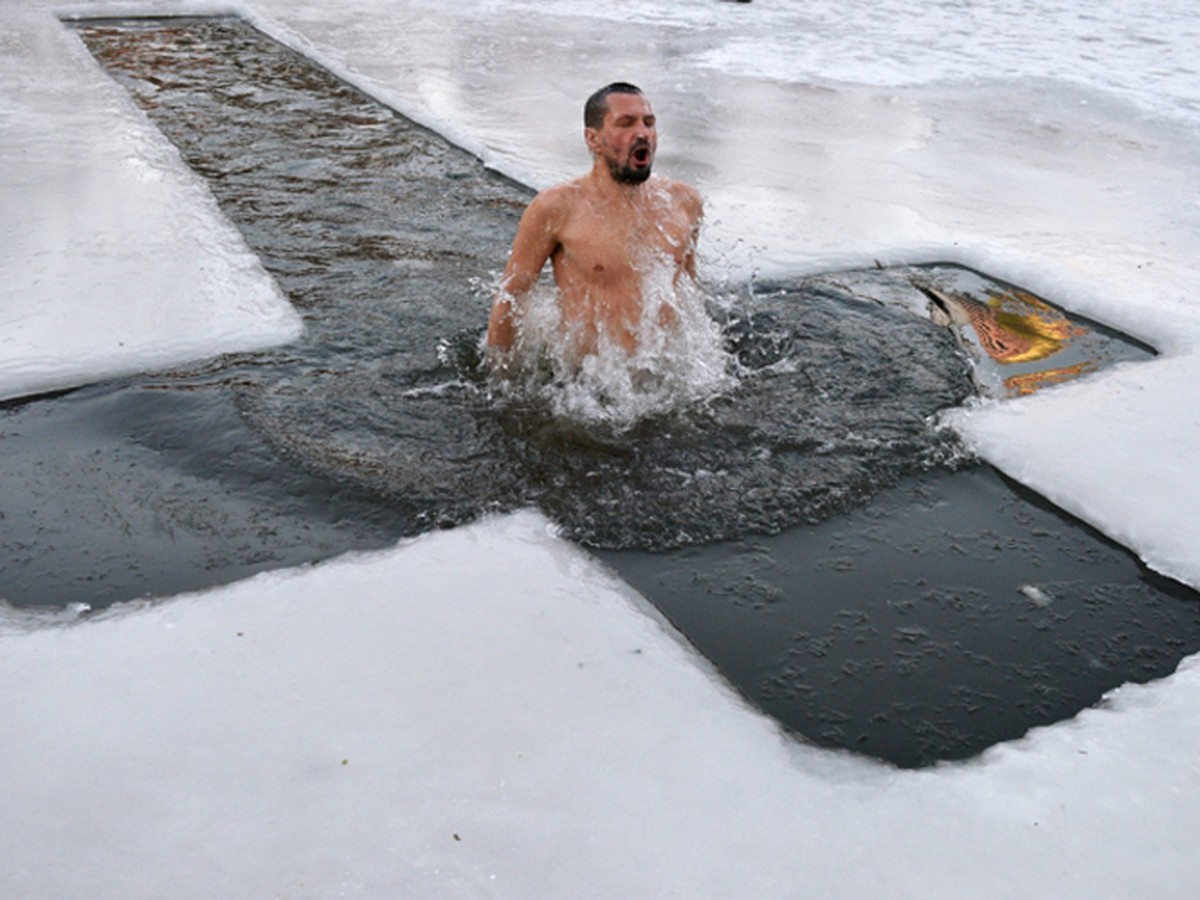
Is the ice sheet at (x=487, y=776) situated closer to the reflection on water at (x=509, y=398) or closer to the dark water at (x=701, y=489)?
the dark water at (x=701, y=489)

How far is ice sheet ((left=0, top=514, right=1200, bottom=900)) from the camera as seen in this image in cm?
202

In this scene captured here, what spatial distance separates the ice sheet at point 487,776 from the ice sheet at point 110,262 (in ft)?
5.25

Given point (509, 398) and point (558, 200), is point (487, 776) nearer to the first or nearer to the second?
point (509, 398)

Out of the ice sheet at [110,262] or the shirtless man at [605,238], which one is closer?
the shirtless man at [605,238]

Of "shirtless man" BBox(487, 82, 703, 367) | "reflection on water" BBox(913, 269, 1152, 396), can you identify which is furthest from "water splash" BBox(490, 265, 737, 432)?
"reflection on water" BBox(913, 269, 1152, 396)

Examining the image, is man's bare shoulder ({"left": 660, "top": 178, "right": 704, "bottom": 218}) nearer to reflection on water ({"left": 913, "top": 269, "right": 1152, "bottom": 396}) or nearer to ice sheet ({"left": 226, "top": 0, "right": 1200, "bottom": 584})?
ice sheet ({"left": 226, "top": 0, "right": 1200, "bottom": 584})

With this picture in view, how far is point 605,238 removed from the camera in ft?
12.5

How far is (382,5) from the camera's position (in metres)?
11.4

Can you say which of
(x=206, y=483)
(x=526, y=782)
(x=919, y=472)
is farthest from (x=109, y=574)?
(x=919, y=472)

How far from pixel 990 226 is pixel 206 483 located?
159 inches

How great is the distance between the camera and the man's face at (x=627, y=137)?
3.59m

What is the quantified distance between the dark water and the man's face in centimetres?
81

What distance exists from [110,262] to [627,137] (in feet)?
7.77

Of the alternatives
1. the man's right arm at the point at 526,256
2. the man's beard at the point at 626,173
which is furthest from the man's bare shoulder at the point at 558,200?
the man's beard at the point at 626,173
